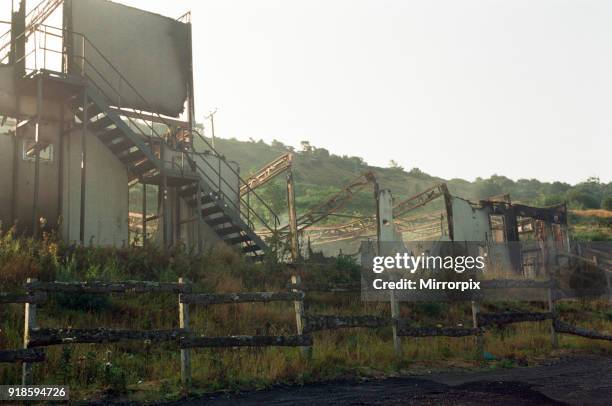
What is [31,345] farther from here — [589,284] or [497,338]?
[589,284]

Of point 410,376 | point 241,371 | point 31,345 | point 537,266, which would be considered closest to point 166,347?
point 241,371

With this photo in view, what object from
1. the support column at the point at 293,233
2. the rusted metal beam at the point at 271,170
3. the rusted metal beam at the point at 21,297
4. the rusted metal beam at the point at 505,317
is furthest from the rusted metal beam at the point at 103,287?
the rusted metal beam at the point at 271,170

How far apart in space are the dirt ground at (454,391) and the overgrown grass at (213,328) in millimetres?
625

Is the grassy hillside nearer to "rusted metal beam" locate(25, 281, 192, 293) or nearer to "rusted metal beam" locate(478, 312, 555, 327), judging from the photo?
"rusted metal beam" locate(478, 312, 555, 327)

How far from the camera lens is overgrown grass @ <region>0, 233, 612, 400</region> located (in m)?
9.42

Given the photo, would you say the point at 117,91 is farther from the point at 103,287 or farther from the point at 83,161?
the point at 103,287

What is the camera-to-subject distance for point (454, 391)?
30.3 ft

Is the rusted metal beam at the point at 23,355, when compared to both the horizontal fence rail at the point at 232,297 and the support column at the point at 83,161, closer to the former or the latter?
the horizontal fence rail at the point at 232,297

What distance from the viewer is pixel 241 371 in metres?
9.89

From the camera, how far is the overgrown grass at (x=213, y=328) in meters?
9.42

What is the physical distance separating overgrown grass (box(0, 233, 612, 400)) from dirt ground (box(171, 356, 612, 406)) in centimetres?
62

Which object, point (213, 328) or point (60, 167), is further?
point (60, 167)

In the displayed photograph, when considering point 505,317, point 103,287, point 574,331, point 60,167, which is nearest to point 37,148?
point 60,167

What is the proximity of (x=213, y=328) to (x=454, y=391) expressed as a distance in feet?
20.0
